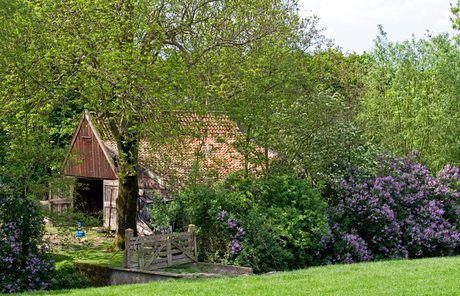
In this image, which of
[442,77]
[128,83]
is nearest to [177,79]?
[128,83]

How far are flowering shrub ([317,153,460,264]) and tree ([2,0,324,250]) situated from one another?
5923mm

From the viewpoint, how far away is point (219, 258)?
612 inches

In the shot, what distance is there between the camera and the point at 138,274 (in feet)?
47.2

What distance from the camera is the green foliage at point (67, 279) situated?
547 inches

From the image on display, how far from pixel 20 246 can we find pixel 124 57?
5.71 meters

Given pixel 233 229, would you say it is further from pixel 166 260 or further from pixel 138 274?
pixel 138 274

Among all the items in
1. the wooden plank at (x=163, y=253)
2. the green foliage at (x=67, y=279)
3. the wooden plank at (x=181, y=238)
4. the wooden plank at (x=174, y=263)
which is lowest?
the green foliage at (x=67, y=279)

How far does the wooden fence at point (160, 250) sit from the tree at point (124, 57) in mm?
2531

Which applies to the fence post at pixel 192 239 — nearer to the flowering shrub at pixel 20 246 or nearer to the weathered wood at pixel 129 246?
the weathered wood at pixel 129 246

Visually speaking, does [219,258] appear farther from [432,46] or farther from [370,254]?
[432,46]

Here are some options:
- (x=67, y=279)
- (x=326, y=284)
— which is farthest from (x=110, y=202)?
(x=326, y=284)

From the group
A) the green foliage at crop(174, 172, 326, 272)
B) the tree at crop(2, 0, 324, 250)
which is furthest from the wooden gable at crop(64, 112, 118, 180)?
the green foliage at crop(174, 172, 326, 272)

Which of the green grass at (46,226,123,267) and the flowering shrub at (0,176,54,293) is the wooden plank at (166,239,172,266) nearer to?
the green grass at (46,226,123,267)

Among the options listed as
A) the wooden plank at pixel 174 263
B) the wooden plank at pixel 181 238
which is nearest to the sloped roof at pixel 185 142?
the wooden plank at pixel 181 238
